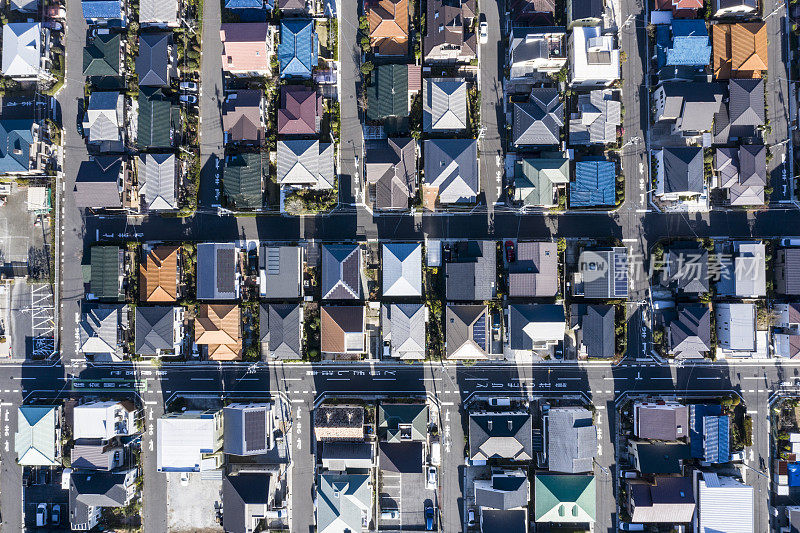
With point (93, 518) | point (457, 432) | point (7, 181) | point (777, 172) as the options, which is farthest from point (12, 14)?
point (777, 172)

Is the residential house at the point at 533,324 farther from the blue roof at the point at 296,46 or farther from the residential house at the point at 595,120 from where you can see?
the blue roof at the point at 296,46

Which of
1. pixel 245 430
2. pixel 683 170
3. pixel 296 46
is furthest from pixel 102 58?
pixel 683 170

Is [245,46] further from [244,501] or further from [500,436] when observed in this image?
[500,436]

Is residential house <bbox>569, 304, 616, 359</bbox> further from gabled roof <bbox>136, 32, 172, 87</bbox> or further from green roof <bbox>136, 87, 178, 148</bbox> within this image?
gabled roof <bbox>136, 32, 172, 87</bbox>

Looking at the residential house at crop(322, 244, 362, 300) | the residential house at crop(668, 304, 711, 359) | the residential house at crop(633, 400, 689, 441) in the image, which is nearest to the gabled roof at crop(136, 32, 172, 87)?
the residential house at crop(322, 244, 362, 300)

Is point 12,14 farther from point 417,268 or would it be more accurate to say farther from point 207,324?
point 417,268
